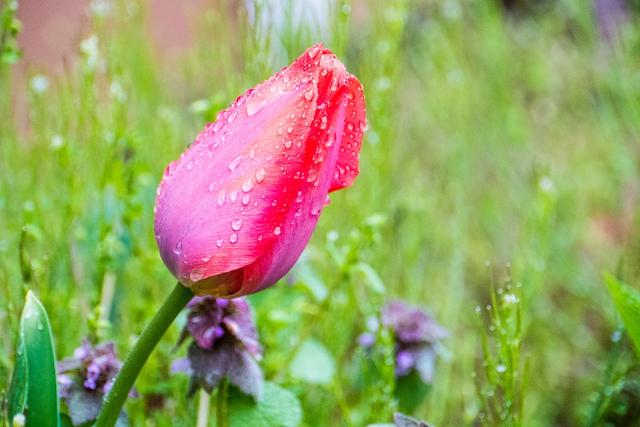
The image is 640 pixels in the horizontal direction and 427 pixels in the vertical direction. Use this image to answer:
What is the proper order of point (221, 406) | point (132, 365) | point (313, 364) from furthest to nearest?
1. point (313, 364)
2. point (221, 406)
3. point (132, 365)

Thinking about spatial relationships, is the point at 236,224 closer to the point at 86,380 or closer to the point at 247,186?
the point at 247,186

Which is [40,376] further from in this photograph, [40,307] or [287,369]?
[287,369]

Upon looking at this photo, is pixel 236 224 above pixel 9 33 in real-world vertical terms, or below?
below

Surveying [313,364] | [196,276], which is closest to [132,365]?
[196,276]

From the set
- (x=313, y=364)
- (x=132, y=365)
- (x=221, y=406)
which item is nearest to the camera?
(x=132, y=365)

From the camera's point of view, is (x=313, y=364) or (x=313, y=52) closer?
(x=313, y=52)
